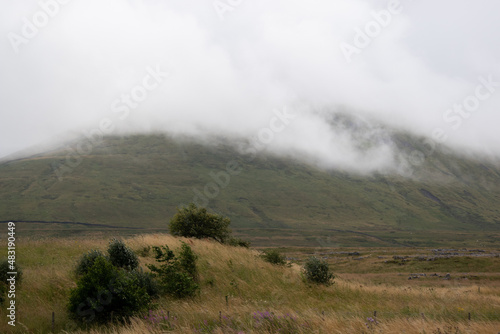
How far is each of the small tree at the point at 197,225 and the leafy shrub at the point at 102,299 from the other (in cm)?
1612

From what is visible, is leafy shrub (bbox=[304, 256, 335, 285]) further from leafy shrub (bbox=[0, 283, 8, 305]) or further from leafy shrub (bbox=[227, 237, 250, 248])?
leafy shrub (bbox=[0, 283, 8, 305])

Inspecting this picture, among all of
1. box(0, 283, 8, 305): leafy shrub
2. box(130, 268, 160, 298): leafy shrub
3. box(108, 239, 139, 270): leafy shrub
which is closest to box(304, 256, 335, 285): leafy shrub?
box(130, 268, 160, 298): leafy shrub

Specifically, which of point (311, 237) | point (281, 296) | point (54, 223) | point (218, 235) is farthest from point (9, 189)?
point (281, 296)

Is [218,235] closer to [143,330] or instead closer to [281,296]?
[281,296]

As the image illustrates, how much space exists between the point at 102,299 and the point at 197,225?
17275 millimetres

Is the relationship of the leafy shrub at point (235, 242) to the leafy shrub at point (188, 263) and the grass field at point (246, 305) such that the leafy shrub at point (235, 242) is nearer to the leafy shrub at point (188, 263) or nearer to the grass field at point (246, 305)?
the grass field at point (246, 305)

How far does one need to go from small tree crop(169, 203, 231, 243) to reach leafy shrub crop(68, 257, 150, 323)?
A: 635 inches

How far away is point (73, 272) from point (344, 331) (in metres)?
9.80

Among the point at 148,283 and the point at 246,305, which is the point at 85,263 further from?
the point at 246,305

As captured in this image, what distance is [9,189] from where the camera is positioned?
198m

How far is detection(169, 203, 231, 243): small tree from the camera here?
2562cm

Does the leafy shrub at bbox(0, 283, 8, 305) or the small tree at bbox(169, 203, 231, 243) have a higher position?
the small tree at bbox(169, 203, 231, 243)

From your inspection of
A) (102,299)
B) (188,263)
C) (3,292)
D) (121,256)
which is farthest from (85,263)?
(188,263)

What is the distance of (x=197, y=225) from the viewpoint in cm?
2612
